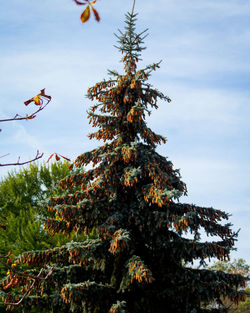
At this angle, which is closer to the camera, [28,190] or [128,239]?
[128,239]

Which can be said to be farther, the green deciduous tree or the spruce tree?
the green deciduous tree

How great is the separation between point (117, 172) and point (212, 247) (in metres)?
3.44

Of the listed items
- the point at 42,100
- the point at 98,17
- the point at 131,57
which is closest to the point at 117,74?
the point at 131,57

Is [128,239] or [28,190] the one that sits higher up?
[28,190]

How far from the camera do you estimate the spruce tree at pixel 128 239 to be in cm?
951

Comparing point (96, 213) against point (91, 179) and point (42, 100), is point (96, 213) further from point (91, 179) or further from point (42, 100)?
point (42, 100)

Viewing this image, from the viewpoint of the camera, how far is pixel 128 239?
29.4 feet

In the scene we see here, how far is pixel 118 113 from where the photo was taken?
38.8ft

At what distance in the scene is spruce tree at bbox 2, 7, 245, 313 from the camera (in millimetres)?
9508

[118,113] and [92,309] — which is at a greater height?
[118,113]

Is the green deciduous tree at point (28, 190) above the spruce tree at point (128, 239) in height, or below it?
above

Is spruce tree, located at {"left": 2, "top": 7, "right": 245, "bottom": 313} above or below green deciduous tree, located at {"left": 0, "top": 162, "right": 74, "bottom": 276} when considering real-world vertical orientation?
below

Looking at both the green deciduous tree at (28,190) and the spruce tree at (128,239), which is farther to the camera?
the green deciduous tree at (28,190)

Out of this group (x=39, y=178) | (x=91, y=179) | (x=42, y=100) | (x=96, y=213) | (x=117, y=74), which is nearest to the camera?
(x=42, y=100)
